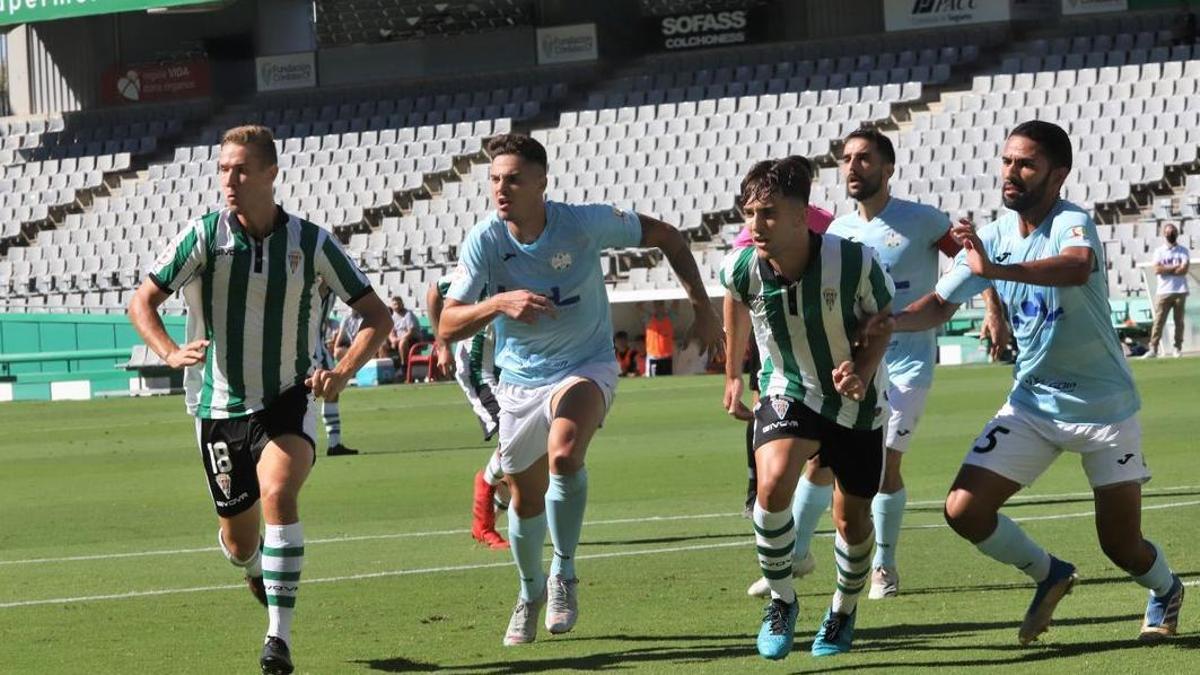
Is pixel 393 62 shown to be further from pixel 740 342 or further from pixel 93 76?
pixel 740 342

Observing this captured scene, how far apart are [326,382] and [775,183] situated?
1.82m

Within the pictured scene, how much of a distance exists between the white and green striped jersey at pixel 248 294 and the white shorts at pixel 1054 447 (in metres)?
2.55

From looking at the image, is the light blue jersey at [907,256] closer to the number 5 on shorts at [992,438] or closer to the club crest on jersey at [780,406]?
the number 5 on shorts at [992,438]

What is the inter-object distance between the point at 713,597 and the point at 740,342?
186cm

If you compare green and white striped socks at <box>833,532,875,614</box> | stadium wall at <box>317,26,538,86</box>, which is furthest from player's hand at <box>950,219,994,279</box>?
stadium wall at <box>317,26,538,86</box>

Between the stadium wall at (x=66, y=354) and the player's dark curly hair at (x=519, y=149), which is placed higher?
the player's dark curly hair at (x=519, y=149)

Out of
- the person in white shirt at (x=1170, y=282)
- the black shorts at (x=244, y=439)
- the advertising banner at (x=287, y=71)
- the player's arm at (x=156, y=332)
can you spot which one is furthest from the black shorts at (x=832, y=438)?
the advertising banner at (x=287, y=71)

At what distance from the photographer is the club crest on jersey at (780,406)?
24.3 ft

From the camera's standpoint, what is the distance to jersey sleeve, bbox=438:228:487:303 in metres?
8.27

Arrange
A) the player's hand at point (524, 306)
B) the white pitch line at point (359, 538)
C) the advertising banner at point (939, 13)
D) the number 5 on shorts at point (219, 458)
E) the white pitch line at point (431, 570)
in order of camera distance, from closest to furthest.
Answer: the player's hand at point (524, 306)
the number 5 on shorts at point (219, 458)
the white pitch line at point (431, 570)
the white pitch line at point (359, 538)
the advertising banner at point (939, 13)

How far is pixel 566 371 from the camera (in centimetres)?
853

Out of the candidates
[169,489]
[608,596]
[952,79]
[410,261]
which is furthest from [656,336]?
[608,596]

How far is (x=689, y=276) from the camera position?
855cm

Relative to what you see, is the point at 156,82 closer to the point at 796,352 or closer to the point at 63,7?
the point at 63,7
